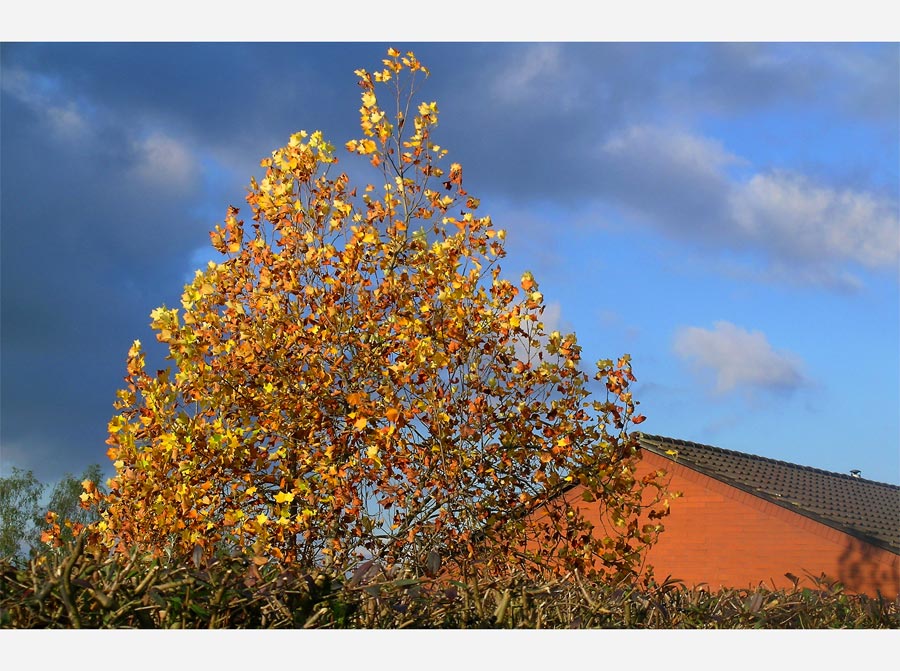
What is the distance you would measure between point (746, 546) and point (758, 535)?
37 centimetres

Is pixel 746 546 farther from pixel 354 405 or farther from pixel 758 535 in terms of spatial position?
pixel 354 405

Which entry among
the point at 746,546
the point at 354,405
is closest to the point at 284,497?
the point at 354,405

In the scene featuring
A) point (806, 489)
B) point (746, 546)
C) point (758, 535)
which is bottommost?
point (746, 546)

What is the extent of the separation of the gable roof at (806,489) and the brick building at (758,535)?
46 millimetres

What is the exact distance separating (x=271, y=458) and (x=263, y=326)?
4.27 ft

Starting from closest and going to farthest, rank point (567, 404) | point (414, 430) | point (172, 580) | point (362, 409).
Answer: point (172, 580), point (362, 409), point (414, 430), point (567, 404)

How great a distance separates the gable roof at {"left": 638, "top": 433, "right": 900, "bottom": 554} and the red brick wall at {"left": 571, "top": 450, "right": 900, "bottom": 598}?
0.68ft

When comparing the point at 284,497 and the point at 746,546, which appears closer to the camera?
the point at 284,497

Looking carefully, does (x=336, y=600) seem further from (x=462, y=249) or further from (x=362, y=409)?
(x=462, y=249)

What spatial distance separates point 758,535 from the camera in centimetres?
1948

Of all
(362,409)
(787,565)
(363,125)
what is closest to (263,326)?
(362,409)

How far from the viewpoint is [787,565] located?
62.1 feet

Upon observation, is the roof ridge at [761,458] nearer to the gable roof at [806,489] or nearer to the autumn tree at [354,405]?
the gable roof at [806,489]

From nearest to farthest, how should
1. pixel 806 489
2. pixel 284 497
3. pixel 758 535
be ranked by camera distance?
1. pixel 284 497
2. pixel 758 535
3. pixel 806 489
